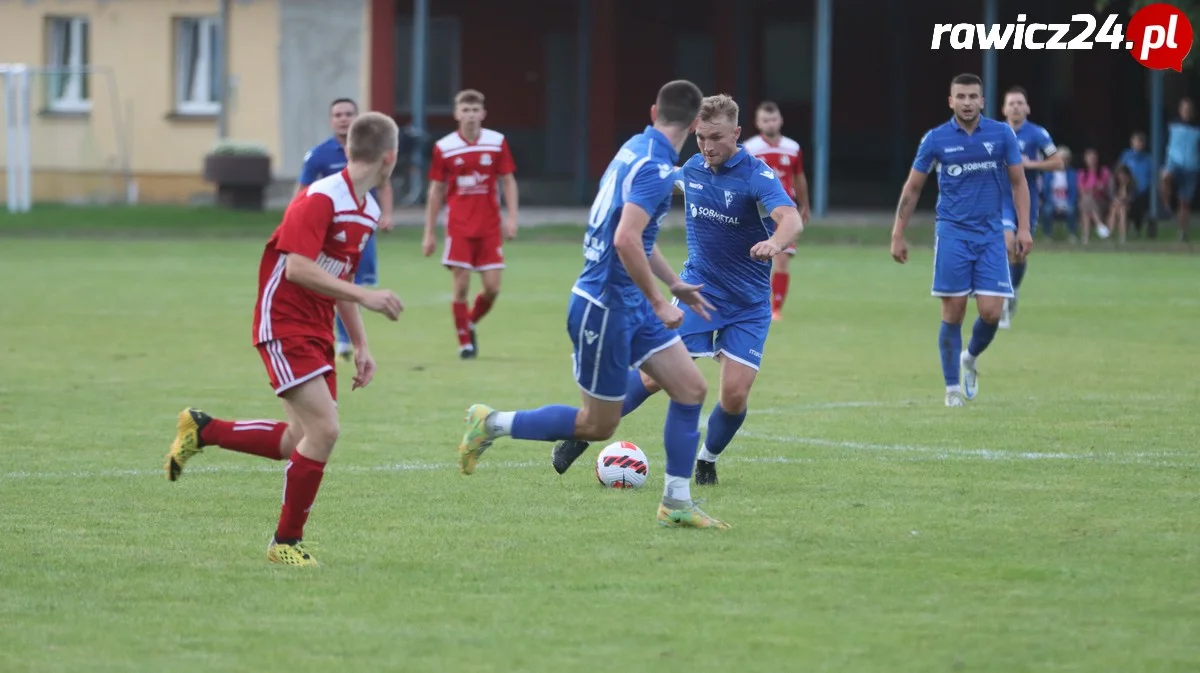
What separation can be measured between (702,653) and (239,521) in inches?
124

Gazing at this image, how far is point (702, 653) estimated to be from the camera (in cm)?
575

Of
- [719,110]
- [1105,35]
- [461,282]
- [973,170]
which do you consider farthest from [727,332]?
[1105,35]

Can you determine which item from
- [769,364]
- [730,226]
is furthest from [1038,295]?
[730,226]

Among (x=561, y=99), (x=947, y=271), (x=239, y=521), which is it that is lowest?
(x=239, y=521)

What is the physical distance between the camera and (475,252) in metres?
16.5

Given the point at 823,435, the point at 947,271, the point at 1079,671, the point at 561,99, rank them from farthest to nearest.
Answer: the point at 561,99, the point at 947,271, the point at 823,435, the point at 1079,671

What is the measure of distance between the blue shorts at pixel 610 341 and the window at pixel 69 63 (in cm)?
3505

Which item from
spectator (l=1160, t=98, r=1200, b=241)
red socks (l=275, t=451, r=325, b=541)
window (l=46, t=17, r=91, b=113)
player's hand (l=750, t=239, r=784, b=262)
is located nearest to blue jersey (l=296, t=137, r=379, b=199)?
player's hand (l=750, t=239, r=784, b=262)

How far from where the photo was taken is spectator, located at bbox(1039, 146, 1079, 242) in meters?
31.1

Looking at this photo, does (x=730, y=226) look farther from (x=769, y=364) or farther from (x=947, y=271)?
(x=769, y=364)

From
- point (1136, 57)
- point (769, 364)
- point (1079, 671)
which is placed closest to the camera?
point (1079, 671)

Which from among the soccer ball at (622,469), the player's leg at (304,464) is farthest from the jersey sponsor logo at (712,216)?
the player's leg at (304,464)

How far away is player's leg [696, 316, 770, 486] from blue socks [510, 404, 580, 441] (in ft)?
3.80

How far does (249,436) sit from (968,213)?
644cm
